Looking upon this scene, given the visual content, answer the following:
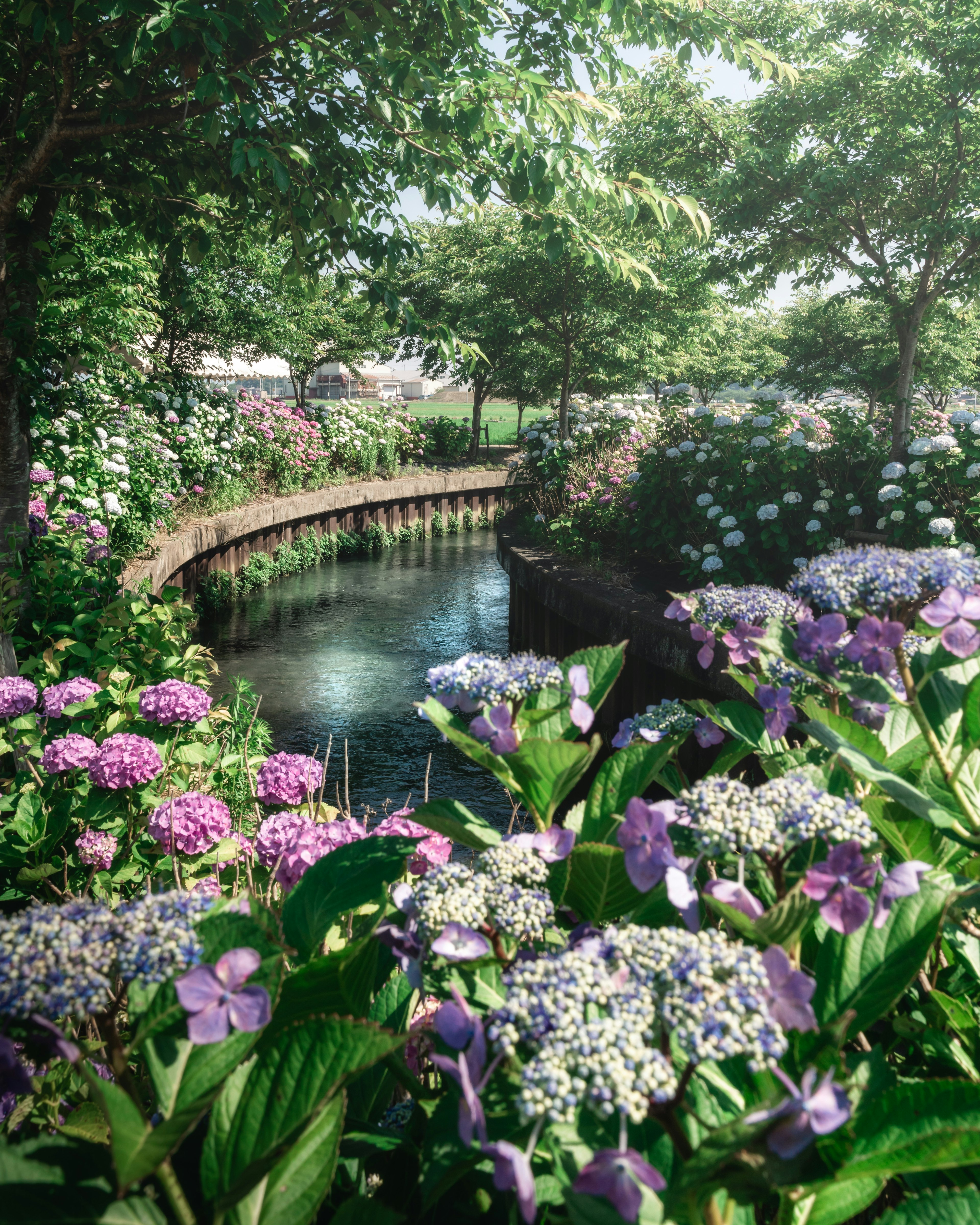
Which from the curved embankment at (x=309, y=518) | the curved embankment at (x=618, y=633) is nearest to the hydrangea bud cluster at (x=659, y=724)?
the curved embankment at (x=618, y=633)

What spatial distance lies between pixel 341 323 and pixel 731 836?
23.5m

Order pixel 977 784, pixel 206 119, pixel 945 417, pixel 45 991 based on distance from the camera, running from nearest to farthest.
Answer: pixel 45 991
pixel 977 784
pixel 206 119
pixel 945 417

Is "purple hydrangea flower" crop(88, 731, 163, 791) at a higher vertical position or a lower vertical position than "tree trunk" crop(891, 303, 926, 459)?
lower

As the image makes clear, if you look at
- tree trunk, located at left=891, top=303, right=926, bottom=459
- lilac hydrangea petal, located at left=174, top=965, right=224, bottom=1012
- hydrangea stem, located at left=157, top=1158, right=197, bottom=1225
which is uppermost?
tree trunk, located at left=891, top=303, right=926, bottom=459

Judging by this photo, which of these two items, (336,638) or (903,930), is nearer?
(903,930)

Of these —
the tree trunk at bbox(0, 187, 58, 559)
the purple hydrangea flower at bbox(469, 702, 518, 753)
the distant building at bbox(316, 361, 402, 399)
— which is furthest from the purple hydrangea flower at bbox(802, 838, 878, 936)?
the distant building at bbox(316, 361, 402, 399)

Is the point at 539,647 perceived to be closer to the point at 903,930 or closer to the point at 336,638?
the point at 336,638

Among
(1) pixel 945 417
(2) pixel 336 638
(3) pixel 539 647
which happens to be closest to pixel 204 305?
(2) pixel 336 638

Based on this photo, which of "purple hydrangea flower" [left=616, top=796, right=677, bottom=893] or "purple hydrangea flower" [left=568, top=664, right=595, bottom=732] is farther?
"purple hydrangea flower" [left=568, top=664, right=595, bottom=732]

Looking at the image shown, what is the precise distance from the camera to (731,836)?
2.25ft

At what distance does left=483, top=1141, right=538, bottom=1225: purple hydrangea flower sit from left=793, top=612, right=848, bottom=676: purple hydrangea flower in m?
0.57

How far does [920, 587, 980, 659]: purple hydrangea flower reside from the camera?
2.57 ft

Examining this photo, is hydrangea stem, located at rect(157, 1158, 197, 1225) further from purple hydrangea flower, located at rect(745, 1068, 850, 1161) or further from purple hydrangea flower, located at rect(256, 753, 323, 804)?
purple hydrangea flower, located at rect(256, 753, 323, 804)

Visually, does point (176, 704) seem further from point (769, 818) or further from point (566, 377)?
point (566, 377)
